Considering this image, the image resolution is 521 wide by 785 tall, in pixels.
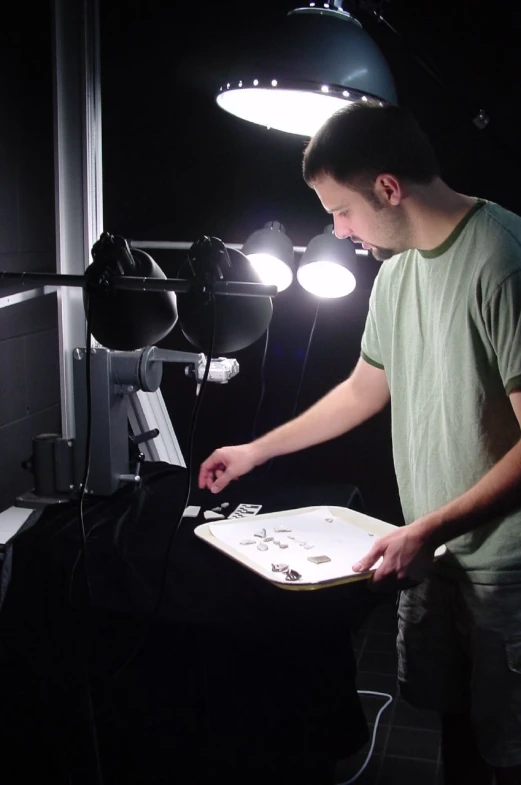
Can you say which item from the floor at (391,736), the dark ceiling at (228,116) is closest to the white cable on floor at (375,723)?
the floor at (391,736)

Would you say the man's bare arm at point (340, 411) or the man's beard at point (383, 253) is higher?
the man's beard at point (383, 253)

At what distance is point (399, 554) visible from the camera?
1157 millimetres

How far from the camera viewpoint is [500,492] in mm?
1192

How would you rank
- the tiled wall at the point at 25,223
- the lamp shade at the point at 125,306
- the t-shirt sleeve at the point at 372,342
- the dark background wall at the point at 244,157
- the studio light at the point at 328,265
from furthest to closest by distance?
1. the dark background wall at the point at 244,157
2. the tiled wall at the point at 25,223
3. the studio light at the point at 328,265
4. the t-shirt sleeve at the point at 372,342
5. the lamp shade at the point at 125,306

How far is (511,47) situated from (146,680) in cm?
255

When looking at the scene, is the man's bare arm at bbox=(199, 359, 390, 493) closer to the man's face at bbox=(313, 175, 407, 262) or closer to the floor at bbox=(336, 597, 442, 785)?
the man's face at bbox=(313, 175, 407, 262)

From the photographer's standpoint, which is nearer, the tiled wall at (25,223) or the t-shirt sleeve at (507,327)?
the t-shirt sleeve at (507,327)

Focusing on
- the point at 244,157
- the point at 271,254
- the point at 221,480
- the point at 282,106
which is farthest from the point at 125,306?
the point at 244,157

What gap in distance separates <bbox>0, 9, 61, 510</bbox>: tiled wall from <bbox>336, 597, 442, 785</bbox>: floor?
1.32 m

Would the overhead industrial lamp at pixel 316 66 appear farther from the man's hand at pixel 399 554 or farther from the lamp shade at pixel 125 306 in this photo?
the man's hand at pixel 399 554

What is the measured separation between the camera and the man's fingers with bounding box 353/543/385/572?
1157mm

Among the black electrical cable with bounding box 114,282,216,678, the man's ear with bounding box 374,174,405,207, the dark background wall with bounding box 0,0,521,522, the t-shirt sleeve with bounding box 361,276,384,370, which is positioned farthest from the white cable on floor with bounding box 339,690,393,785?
the man's ear with bounding box 374,174,405,207

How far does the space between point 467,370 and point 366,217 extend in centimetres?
34

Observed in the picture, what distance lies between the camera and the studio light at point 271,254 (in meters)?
2.12
